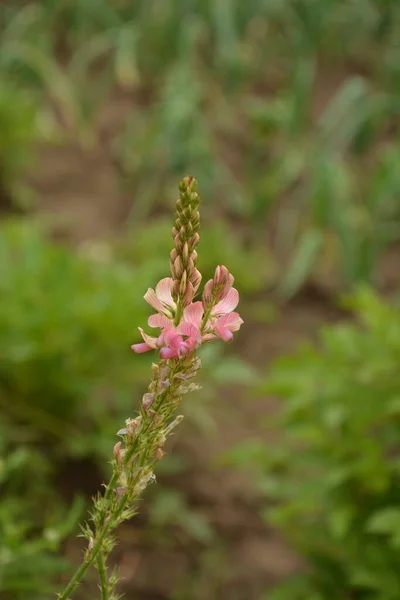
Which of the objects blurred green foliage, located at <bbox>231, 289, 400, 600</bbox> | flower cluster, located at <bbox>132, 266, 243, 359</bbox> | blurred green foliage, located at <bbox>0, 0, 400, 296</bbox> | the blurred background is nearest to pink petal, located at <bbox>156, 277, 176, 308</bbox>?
flower cluster, located at <bbox>132, 266, 243, 359</bbox>

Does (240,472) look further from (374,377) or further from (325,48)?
(325,48)

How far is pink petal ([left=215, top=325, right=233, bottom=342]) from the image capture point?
0.76 meters

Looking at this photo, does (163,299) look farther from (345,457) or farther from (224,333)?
(345,457)

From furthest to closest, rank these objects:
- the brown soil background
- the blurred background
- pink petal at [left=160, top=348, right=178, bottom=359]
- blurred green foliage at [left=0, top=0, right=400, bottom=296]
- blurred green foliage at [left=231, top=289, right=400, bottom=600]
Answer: blurred green foliage at [left=0, top=0, right=400, bottom=296]
the brown soil background
the blurred background
blurred green foliage at [left=231, top=289, right=400, bottom=600]
pink petal at [left=160, top=348, right=178, bottom=359]

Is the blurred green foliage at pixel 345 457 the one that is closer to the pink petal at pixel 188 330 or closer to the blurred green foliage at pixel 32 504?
the blurred green foliage at pixel 32 504

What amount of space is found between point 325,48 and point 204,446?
164 inches

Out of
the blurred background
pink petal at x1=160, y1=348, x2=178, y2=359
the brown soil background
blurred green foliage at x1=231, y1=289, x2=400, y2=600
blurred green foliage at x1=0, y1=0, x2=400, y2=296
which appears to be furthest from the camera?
blurred green foliage at x1=0, y1=0, x2=400, y2=296

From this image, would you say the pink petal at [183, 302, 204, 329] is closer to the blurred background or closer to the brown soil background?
the blurred background

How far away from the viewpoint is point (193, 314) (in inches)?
30.3

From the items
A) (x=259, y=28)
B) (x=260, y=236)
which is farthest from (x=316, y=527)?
(x=259, y=28)

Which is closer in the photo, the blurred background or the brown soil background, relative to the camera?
the blurred background

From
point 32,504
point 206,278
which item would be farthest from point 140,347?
point 206,278

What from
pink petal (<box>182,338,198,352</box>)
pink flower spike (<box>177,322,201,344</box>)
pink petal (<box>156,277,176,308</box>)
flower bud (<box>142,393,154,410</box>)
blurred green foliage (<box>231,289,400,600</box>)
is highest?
blurred green foliage (<box>231,289,400,600</box>)

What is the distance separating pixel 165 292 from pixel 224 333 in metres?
0.07
